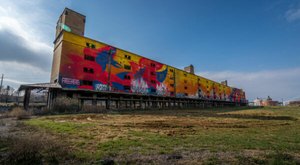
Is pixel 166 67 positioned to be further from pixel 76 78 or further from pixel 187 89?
pixel 76 78

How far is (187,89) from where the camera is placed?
152ft

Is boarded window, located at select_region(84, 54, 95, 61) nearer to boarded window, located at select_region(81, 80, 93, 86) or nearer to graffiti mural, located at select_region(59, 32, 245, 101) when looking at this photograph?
graffiti mural, located at select_region(59, 32, 245, 101)

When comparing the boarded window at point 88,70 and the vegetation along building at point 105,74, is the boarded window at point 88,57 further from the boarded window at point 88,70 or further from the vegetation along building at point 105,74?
the boarded window at point 88,70

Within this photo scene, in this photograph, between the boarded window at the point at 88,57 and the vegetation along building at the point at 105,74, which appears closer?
the vegetation along building at the point at 105,74

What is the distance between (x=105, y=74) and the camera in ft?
90.1

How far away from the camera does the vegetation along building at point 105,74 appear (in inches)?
925

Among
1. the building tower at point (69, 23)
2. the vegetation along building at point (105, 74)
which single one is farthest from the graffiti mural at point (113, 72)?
the building tower at point (69, 23)

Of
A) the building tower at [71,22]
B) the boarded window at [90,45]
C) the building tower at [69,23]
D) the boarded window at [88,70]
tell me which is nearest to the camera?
the boarded window at [88,70]

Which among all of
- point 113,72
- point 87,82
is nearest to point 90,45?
Result: point 113,72

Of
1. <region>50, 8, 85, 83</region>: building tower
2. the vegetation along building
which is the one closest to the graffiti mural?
the vegetation along building

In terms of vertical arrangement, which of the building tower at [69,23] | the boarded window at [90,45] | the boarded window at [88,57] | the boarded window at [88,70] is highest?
the building tower at [69,23]

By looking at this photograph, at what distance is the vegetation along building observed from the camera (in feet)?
77.1

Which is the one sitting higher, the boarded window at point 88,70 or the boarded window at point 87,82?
the boarded window at point 88,70

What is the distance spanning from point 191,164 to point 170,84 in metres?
37.6
